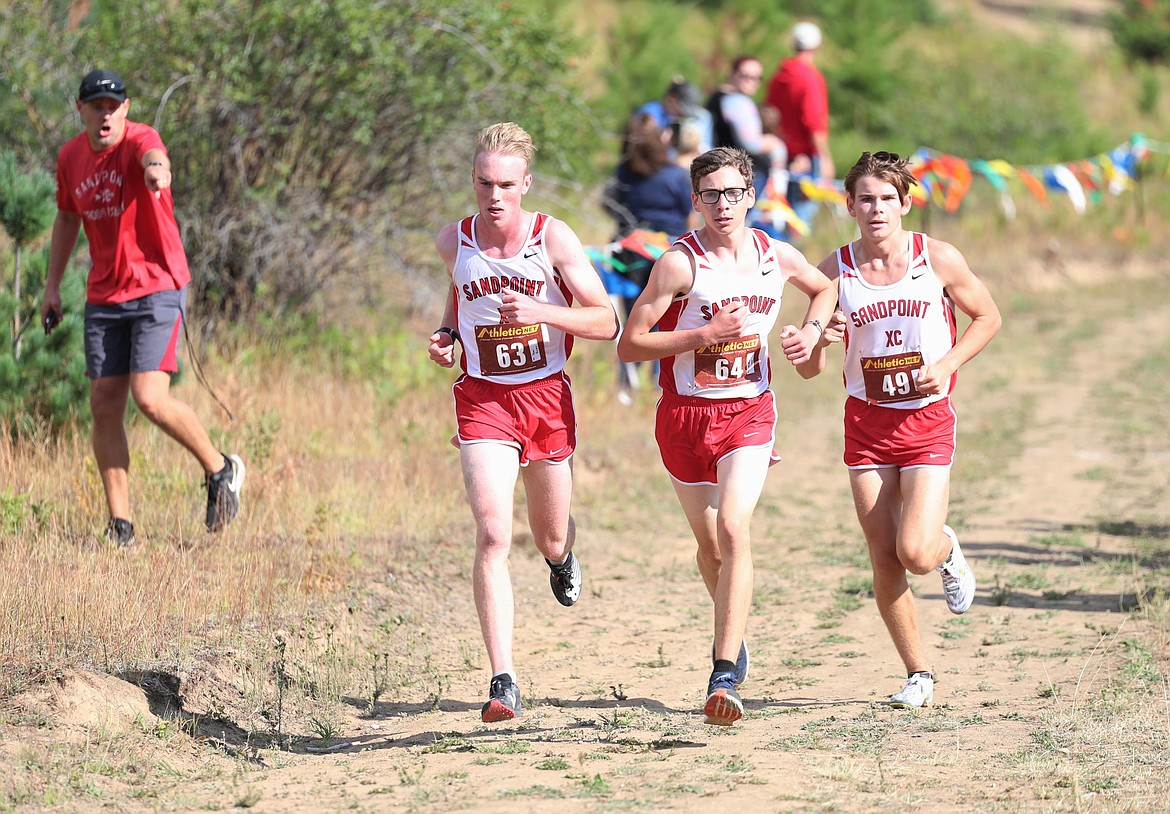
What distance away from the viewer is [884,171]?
5566 mm

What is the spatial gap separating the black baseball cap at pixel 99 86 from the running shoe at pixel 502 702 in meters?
3.45

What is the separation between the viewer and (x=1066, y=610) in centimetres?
728

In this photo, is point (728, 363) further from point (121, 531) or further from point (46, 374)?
point (46, 374)

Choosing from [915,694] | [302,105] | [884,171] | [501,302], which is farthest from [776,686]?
[302,105]

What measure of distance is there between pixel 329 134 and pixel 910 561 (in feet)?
22.2

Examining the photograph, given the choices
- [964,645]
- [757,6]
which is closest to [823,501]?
[964,645]

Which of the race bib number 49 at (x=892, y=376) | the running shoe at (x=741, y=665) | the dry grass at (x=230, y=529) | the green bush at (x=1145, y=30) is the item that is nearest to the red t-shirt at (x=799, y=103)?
the dry grass at (x=230, y=529)

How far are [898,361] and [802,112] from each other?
910cm

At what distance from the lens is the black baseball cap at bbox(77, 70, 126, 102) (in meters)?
6.89

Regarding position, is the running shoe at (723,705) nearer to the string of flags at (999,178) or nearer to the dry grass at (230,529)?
the dry grass at (230,529)

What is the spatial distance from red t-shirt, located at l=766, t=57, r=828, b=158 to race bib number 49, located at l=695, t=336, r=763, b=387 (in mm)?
9045

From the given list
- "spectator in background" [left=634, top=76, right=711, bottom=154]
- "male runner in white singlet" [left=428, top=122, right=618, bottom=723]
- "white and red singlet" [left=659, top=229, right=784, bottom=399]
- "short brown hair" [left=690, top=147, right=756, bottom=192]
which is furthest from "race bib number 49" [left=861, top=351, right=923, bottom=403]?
"spectator in background" [left=634, top=76, right=711, bottom=154]

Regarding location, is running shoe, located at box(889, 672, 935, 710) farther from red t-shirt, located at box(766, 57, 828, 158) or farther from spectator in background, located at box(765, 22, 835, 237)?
red t-shirt, located at box(766, 57, 828, 158)

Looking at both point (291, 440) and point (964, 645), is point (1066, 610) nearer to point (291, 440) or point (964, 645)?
point (964, 645)
